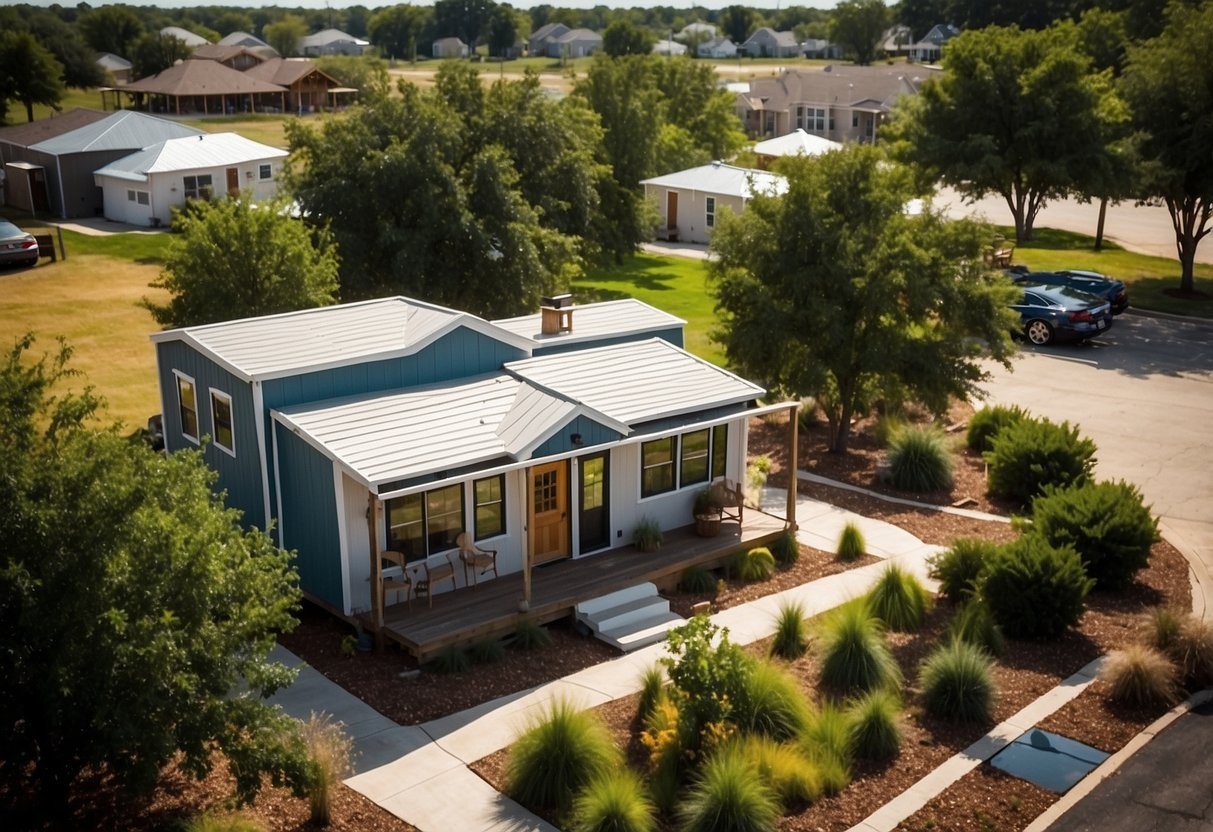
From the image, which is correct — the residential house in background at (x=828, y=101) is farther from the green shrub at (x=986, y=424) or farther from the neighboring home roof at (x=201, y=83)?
the green shrub at (x=986, y=424)

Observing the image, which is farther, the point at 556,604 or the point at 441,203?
the point at 441,203

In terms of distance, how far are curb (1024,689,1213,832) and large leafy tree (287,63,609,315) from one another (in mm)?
17522

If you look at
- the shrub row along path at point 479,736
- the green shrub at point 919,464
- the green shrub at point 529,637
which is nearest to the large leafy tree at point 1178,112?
the green shrub at point 919,464

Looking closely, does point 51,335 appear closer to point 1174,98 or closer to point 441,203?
point 441,203

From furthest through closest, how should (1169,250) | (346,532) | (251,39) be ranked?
1. (251,39)
2. (1169,250)
3. (346,532)

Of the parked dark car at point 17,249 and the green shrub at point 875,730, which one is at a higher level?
the parked dark car at point 17,249

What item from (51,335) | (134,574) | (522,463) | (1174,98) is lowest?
(51,335)

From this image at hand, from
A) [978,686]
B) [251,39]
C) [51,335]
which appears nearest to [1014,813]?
[978,686]

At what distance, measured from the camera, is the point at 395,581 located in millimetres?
15930

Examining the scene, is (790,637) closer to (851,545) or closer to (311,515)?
(851,545)

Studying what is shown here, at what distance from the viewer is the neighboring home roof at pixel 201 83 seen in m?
85.2

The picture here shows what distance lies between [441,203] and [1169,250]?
3295 cm

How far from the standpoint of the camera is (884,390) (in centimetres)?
2300

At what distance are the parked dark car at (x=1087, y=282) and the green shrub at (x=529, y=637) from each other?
23235mm
